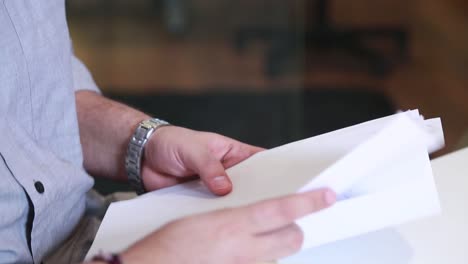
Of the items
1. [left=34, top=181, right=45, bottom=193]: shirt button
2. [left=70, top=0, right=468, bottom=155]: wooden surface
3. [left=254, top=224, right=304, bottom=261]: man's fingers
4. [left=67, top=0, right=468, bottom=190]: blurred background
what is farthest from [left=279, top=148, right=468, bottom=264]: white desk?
[left=70, top=0, right=468, bottom=155]: wooden surface

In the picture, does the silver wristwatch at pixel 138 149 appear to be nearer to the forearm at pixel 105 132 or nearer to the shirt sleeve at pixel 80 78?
the forearm at pixel 105 132

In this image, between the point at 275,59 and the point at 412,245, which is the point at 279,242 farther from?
the point at 275,59

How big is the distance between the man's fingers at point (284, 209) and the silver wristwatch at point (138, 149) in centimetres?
36

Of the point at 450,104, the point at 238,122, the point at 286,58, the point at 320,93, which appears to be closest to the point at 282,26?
the point at 286,58

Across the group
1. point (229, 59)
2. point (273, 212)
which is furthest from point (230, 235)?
point (229, 59)

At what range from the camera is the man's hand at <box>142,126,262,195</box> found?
876mm

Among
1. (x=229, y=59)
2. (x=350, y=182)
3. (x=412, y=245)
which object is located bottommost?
(x=229, y=59)

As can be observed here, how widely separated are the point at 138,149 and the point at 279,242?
375 millimetres

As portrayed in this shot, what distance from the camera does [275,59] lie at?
288 centimetres

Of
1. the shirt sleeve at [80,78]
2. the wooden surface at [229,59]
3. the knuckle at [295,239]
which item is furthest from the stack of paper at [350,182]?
the wooden surface at [229,59]

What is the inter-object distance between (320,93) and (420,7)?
1.05 metres

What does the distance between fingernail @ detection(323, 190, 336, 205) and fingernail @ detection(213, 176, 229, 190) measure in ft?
0.61

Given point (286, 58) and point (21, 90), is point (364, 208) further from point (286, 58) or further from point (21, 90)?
point (286, 58)

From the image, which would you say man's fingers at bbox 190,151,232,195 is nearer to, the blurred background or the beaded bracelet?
the beaded bracelet
